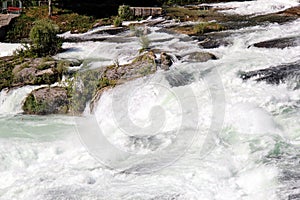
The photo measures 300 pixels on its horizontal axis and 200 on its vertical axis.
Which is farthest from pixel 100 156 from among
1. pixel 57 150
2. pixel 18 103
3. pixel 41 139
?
pixel 18 103

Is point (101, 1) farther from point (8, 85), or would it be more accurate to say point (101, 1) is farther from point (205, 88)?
point (205, 88)


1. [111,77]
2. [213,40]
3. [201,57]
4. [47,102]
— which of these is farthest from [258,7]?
[47,102]

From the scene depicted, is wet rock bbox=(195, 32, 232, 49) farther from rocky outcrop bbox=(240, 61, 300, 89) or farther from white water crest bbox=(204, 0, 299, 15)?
white water crest bbox=(204, 0, 299, 15)

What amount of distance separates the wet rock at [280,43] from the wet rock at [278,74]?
200 centimetres

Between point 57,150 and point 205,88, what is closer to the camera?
point 57,150

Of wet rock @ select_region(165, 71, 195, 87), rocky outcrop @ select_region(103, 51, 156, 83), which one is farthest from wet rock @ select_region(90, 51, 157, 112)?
wet rock @ select_region(165, 71, 195, 87)

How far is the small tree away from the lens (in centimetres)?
1672

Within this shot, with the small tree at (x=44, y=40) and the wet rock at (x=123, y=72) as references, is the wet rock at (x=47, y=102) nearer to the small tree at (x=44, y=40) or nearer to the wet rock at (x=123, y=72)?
the wet rock at (x=123, y=72)

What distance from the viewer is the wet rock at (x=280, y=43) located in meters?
14.1

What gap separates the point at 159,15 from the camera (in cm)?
2328

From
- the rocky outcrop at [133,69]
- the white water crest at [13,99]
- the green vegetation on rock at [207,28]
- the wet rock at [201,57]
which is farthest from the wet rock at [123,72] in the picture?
the green vegetation on rock at [207,28]

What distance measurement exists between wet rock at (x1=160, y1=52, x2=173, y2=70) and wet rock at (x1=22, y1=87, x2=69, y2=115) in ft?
10.2

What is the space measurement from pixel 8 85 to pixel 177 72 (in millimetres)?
5858

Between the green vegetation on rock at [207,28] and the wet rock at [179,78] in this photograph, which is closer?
the wet rock at [179,78]
